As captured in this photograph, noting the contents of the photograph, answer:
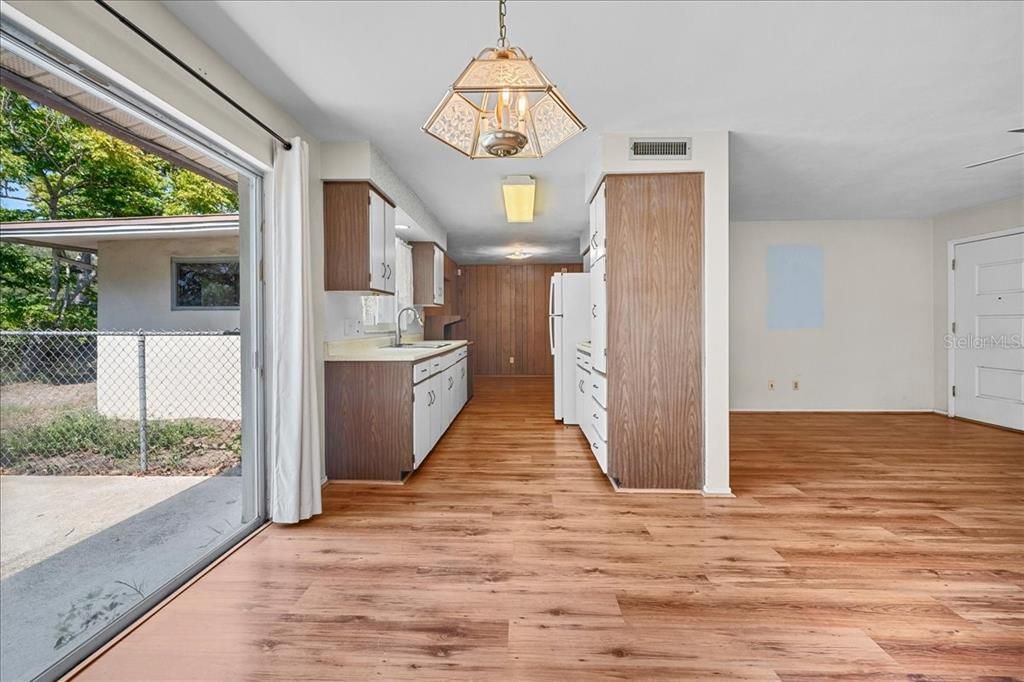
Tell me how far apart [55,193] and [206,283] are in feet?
3.26

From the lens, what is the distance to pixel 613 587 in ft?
6.72

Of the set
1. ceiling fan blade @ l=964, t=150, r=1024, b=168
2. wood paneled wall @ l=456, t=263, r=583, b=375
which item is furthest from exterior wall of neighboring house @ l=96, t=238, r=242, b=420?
wood paneled wall @ l=456, t=263, r=583, b=375

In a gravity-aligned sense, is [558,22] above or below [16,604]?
above

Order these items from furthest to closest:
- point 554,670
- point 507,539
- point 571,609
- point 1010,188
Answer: point 1010,188, point 507,539, point 571,609, point 554,670

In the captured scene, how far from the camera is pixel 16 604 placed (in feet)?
5.80

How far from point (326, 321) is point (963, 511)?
14.2 feet

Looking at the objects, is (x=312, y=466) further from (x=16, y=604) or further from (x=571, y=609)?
(x=571, y=609)

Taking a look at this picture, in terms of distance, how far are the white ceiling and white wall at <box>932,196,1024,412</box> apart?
158 centimetres

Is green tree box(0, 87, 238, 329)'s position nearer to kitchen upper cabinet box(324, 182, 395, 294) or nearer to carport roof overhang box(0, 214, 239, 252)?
carport roof overhang box(0, 214, 239, 252)

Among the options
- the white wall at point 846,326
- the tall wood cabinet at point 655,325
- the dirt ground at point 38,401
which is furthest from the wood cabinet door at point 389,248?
the white wall at point 846,326

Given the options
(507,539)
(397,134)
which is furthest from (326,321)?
(507,539)

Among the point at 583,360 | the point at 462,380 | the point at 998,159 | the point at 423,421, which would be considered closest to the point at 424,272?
the point at 462,380

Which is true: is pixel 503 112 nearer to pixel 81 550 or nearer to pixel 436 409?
pixel 81 550

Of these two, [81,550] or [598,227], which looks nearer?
[81,550]
